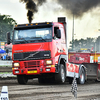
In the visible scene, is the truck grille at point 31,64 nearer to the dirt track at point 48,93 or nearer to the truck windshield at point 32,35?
the truck windshield at point 32,35

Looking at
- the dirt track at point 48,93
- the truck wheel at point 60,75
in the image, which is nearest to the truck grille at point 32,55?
the truck wheel at point 60,75

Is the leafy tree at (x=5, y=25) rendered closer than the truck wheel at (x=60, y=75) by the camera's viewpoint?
No

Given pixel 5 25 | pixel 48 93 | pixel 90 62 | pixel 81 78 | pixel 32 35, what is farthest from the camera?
pixel 5 25

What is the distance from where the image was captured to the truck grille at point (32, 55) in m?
15.0

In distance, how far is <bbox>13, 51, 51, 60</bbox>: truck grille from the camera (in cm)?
1502

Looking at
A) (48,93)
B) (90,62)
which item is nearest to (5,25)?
(90,62)

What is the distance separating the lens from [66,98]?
10.4 metres

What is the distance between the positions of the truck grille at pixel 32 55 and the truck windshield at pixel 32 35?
0.60 m

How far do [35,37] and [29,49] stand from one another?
666 millimetres

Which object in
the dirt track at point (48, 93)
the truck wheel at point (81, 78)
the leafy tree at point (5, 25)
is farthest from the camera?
the leafy tree at point (5, 25)

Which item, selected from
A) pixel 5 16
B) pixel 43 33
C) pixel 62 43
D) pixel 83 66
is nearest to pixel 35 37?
pixel 43 33

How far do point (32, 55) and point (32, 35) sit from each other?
0.99 meters

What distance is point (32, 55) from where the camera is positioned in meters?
15.2

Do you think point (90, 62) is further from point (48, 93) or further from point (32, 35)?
point (48, 93)
